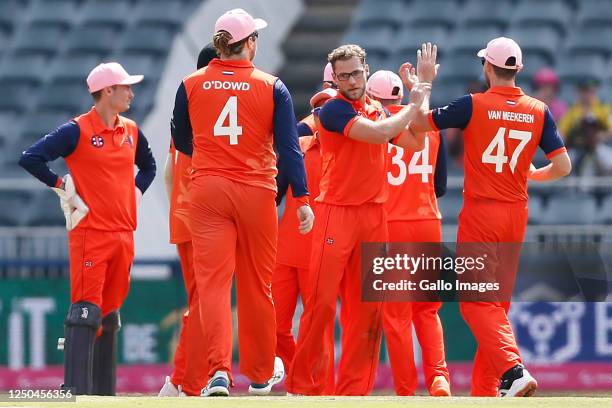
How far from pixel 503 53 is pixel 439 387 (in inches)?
91.9

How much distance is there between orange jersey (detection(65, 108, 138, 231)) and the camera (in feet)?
34.1

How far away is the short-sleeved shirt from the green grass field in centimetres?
157

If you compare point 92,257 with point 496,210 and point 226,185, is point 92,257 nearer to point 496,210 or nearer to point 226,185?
point 226,185

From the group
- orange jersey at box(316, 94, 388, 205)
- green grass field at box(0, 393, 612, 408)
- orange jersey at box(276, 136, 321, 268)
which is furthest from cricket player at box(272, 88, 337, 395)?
green grass field at box(0, 393, 612, 408)

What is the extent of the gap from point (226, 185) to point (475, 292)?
1.76 metres

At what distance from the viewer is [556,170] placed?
10148mm

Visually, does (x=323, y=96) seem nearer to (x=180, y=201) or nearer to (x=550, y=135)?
(x=180, y=201)

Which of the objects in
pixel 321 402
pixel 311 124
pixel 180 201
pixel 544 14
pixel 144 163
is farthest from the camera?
pixel 544 14

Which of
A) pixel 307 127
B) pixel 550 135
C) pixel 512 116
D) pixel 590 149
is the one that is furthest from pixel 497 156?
pixel 590 149

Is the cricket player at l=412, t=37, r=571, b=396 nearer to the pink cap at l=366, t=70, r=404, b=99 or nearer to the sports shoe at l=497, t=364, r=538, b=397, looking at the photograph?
the sports shoe at l=497, t=364, r=538, b=397

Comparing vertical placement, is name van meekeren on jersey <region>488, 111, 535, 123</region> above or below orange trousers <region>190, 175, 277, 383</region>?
above

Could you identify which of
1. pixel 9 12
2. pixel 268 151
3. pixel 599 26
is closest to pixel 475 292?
pixel 268 151

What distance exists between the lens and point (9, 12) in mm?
20312

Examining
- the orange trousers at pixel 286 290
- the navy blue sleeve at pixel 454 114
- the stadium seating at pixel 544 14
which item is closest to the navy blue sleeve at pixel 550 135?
the navy blue sleeve at pixel 454 114
